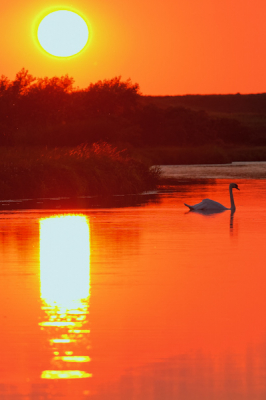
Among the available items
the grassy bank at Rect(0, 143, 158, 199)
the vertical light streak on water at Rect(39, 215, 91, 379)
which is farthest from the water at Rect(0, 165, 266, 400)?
the grassy bank at Rect(0, 143, 158, 199)

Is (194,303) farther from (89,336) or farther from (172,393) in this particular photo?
(172,393)

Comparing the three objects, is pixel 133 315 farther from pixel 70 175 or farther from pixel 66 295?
pixel 70 175

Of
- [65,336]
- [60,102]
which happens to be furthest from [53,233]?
[60,102]

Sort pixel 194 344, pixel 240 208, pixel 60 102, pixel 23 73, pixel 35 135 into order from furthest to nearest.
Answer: pixel 60 102
pixel 23 73
pixel 35 135
pixel 240 208
pixel 194 344

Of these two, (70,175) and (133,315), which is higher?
(70,175)

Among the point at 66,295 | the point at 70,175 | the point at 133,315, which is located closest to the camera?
the point at 133,315

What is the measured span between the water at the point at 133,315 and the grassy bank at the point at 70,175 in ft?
38.3

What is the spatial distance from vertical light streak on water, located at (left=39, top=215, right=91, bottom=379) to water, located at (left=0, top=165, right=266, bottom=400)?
15mm

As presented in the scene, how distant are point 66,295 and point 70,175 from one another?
20.2 metres

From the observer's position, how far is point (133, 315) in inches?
340

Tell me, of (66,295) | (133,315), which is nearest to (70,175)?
(66,295)

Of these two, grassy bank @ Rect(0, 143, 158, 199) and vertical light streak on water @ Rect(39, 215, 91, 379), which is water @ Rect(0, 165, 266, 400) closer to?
vertical light streak on water @ Rect(39, 215, 91, 379)

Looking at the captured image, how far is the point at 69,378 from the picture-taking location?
638 centimetres

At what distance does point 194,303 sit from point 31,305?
5.45ft
